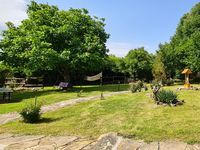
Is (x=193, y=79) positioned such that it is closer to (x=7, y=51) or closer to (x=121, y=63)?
(x=121, y=63)

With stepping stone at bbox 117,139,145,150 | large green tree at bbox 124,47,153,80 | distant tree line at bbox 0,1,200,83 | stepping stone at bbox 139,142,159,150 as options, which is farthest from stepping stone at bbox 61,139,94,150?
large green tree at bbox 124,47,153,80

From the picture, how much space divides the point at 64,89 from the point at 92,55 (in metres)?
3.77

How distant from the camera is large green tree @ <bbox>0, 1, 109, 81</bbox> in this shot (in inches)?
941

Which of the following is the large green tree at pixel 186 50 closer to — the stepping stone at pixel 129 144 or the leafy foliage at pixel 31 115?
the leafy foliage at pixel 31 115

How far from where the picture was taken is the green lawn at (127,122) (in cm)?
812

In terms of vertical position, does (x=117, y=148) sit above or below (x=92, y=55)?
below

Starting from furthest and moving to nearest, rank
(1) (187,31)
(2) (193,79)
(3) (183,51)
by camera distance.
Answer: (1) (187,31), (2) (193,79), (3) (183,51)

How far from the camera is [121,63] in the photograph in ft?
147

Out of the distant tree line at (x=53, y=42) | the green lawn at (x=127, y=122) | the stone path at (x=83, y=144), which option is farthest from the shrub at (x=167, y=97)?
the distant tree line at (x=53, y=42)

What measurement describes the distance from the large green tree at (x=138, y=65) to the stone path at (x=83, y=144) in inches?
1433

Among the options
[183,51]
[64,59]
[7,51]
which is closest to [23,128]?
[64,59]

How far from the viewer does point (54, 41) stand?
25.9 m

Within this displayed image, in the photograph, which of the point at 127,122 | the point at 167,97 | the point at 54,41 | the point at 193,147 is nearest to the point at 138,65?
the point at 54,41

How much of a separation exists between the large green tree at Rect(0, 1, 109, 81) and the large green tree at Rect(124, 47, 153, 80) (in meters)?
16.7
